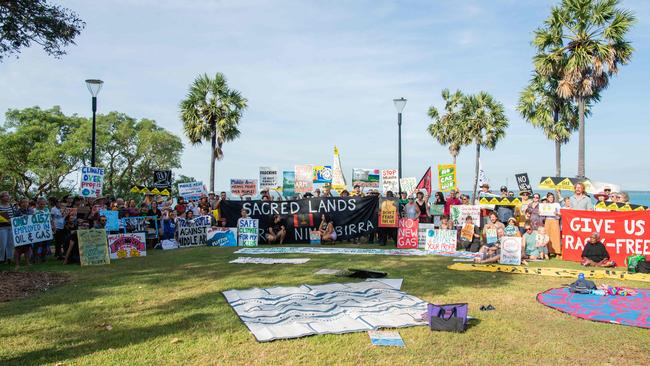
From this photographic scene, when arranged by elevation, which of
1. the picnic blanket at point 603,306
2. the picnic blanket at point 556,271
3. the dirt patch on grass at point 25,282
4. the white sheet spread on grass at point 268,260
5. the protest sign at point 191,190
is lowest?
the dirt patch on grass at point 25,282

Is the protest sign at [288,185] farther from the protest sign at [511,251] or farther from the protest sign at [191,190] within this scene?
the protest sign at [511,251]

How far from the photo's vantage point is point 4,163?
2869 cm

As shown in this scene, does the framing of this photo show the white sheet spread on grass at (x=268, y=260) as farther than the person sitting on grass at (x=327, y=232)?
No

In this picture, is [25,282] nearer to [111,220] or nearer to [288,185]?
[111,220]

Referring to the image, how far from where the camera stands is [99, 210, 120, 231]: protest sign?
13.5 metres

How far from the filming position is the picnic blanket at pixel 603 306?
6.01 metres

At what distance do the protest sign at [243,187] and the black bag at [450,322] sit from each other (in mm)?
16004

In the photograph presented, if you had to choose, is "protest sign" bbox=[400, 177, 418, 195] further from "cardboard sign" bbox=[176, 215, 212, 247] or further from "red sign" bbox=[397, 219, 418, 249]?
"cardboard sign" bbox=[176, 215, 212, 247]

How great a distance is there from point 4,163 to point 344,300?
1170 inches

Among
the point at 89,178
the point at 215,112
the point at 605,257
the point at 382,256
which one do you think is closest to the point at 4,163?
the point at 215,112

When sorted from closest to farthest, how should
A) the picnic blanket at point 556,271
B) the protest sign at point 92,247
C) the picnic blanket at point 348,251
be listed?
1. the picnic blanket at point 556,271
2. the protest sign at point 92,247
3. the picnic blanket at point 348,251

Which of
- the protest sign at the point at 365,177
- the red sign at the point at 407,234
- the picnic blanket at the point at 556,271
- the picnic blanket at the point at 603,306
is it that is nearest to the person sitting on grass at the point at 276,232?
the red sign at the point at 407,234

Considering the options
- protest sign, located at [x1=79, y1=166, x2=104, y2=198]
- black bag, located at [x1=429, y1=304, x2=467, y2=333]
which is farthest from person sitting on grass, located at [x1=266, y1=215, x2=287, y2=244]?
black bag, located at [x1=429, y1=304, x2=467, y2=333]

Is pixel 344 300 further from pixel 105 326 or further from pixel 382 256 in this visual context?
pixel 382 256
